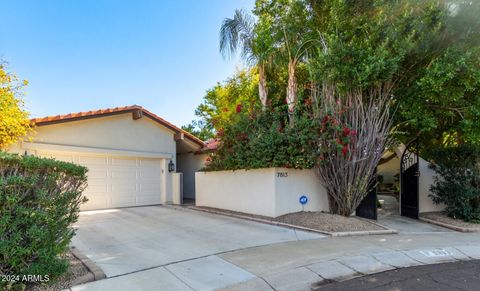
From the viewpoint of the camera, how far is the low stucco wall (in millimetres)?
9062

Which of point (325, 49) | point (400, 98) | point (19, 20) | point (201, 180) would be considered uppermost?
point (19, 20)

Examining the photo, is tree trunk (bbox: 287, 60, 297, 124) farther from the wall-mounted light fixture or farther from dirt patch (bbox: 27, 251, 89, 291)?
dirt patch (bbox: 27, 251, 89, 291)

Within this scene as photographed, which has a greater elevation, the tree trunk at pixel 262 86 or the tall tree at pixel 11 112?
the tree trunk at pixel 262 86

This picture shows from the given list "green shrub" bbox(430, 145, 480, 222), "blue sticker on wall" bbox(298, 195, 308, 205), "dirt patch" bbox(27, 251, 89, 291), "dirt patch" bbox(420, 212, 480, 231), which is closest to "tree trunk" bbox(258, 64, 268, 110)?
"blue sticker on wall" bbox(298, 195, 308, 205)

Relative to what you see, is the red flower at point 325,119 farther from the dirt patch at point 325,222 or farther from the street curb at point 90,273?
the street curb at point 90,273

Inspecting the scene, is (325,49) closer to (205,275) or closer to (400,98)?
(400,98)

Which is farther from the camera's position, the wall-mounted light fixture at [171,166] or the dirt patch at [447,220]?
the wall-mounted light fixture at [171,166]

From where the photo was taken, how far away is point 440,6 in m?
7.81

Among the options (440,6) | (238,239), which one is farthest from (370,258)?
(440,6)

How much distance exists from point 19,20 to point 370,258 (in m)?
12.4

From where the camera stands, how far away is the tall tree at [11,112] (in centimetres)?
841

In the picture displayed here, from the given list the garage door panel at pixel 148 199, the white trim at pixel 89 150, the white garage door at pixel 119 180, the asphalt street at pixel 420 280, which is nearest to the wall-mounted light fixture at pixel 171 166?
the white trim at pixel 89 150

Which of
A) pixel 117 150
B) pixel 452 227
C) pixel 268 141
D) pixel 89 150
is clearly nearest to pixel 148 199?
pixel 117 150

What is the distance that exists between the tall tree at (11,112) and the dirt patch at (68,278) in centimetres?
551
